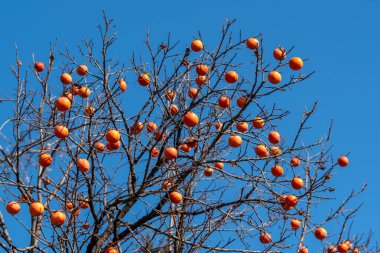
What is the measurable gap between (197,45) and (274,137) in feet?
3.83

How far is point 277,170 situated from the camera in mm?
5047

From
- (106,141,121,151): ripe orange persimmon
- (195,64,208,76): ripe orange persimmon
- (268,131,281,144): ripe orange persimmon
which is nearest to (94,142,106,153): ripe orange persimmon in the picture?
(106,141,121,151): ripe orange persimmon

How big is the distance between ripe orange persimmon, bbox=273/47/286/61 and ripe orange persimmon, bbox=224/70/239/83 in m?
0.44

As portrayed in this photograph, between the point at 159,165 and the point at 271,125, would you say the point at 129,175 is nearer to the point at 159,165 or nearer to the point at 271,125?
the point at 159,165

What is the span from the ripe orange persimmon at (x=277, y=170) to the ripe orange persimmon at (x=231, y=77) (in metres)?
0.90

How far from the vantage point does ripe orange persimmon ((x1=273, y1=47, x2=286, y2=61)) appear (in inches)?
Answer: 188

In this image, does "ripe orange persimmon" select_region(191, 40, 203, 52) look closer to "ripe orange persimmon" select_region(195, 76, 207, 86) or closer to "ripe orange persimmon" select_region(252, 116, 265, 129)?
"ripe orange persimmon" select_region(195, 76, 207, 86)

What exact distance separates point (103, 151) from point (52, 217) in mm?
901

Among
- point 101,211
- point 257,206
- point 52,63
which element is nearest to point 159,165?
point 101,211

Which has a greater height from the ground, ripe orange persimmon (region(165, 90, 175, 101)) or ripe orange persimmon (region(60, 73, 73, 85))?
ripe orange persimmon (region(60, 73, 73, 85))

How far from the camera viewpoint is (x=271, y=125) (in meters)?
4.98

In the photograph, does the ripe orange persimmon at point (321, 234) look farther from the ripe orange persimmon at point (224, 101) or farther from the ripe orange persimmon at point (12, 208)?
the ripe orange persimmon at point (12, 208)

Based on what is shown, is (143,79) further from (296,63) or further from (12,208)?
(12,208)


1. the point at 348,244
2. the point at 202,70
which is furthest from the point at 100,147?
the point at 348,244
